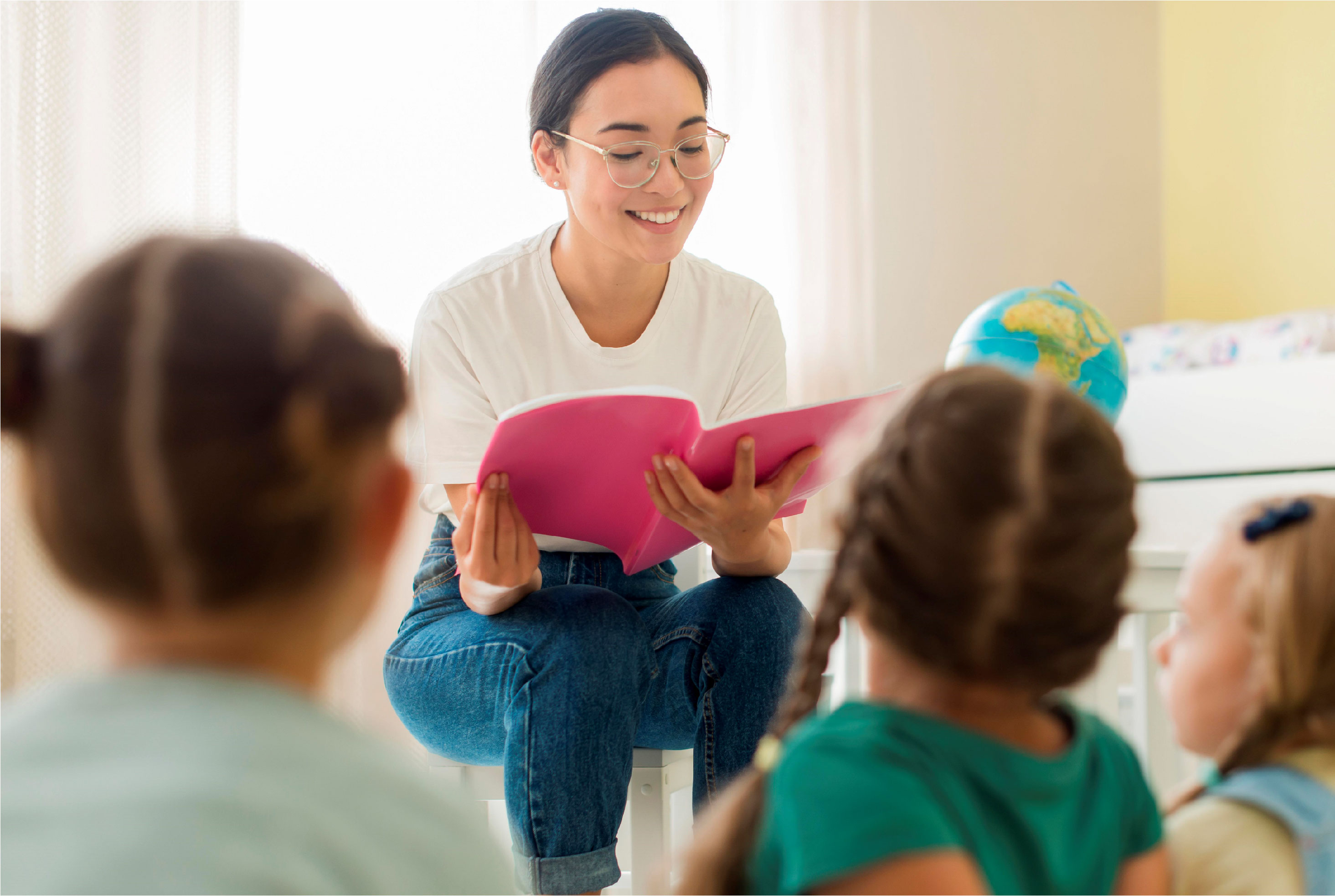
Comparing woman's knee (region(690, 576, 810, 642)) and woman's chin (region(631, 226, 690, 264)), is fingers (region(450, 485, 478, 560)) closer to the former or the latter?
woman's knee (region(690, 576, 810, 642))

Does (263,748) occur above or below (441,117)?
below

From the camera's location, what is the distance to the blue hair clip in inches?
23.9

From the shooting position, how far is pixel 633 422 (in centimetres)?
88

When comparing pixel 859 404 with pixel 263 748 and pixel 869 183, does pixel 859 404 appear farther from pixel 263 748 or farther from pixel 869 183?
pixel 869 183

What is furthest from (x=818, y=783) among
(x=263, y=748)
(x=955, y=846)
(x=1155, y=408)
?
(x=1155, y=408)

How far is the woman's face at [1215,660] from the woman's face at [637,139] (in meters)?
0.76

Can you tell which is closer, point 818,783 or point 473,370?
point 818,783

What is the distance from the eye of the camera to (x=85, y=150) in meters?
1.69

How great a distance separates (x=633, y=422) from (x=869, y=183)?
2033mm

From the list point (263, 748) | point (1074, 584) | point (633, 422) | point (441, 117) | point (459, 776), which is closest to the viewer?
point (263, 748)

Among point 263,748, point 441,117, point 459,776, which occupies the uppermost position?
point 441,117

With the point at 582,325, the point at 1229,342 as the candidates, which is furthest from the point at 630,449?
the point at 1229,342

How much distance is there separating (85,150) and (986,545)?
169 centimetres

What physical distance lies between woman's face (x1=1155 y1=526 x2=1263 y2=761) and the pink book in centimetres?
24
